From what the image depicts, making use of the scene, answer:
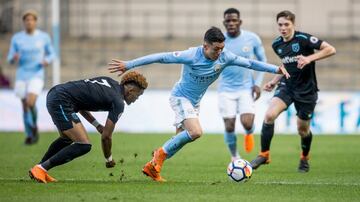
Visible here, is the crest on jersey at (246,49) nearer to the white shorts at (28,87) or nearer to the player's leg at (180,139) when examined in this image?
the player's leg at (180,139)

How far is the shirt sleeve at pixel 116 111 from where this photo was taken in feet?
36.8

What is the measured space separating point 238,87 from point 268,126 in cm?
218

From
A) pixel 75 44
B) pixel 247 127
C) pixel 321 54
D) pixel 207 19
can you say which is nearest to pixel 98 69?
pixel 75 44

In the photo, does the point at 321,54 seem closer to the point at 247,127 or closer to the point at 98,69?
the point at 247,127

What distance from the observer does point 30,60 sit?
19.6m

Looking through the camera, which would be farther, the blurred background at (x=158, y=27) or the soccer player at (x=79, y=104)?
the blurred background at (x=158, y=27)

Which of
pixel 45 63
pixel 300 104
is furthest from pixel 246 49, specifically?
pixel 45 63

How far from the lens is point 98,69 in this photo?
2980 centimetres

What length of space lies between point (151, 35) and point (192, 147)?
1207cm

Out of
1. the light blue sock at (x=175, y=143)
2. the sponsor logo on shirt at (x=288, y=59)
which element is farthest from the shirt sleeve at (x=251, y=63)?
the sponsor logo on shirt at (x=288, y=59)

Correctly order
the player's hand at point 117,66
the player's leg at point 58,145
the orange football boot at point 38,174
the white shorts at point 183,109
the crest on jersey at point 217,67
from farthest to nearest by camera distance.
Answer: the white shorts at point 183,109, the crest on jersey at point 217,67, the player's leg at point 58,145, the player's hand at point 117,66, the orange football boot at point 38,174

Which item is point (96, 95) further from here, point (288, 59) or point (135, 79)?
point (288, 59)

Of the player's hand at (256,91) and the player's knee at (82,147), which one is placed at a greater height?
the player's knee at (82,147)

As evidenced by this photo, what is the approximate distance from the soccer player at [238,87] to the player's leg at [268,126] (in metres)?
1.77
